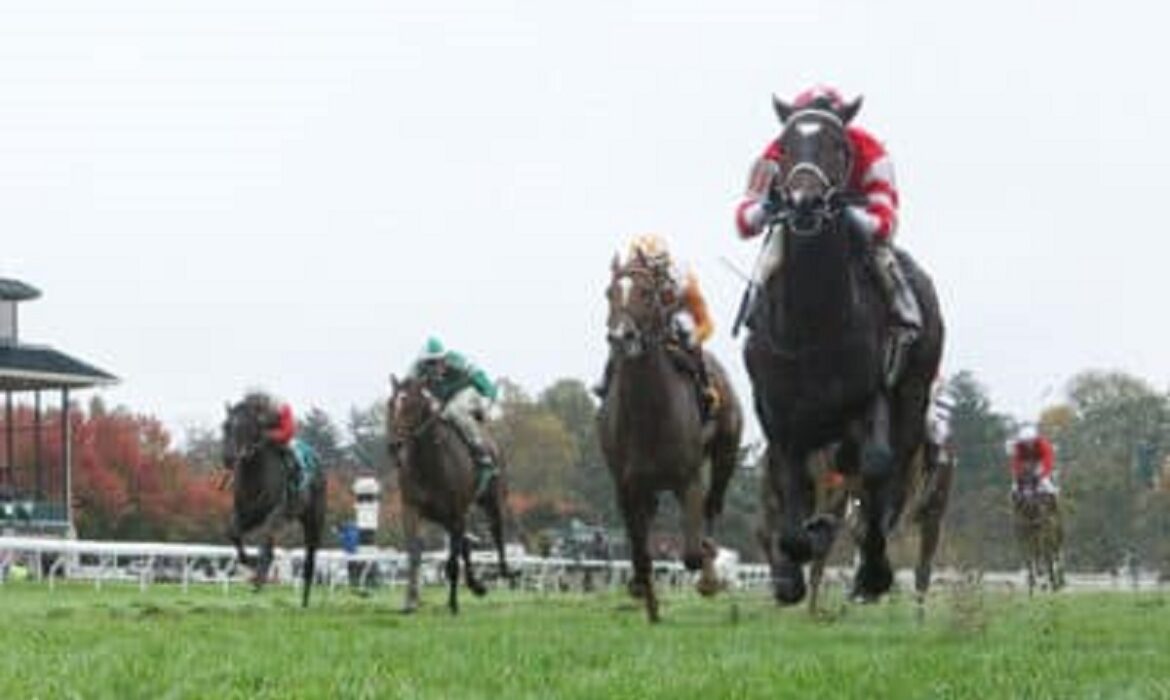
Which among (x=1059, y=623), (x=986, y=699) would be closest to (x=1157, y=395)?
(x=1059, y=623)

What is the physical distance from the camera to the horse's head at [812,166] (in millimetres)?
11633

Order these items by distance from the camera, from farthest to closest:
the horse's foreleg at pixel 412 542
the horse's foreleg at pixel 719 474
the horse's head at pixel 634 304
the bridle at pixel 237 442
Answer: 1. the bridle at pixel 237 442
2. the horse's foreleg at pixel 412 542
3. the horse's foreleg at pixel 719 474
4. the horse's head at pixel 634 304

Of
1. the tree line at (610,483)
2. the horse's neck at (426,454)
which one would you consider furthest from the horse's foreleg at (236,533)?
the tree line at (610,483)

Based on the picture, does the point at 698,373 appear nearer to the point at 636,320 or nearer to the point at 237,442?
the point at 636,320

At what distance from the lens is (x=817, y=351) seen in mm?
12203

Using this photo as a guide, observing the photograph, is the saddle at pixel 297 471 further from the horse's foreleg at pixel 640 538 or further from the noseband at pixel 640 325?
the noseband at pixel 640 325

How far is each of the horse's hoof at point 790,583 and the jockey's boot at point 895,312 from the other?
1.29 m

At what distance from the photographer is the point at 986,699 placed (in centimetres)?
802

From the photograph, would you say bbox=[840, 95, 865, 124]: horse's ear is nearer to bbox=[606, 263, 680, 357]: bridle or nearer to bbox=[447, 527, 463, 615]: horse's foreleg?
bbox=[606, 263, 680, 357]: bridle

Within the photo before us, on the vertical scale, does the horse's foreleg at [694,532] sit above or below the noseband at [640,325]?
below

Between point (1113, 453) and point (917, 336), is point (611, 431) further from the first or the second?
point (1113, 453)

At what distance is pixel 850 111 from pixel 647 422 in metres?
4.73

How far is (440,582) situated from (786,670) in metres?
37.1

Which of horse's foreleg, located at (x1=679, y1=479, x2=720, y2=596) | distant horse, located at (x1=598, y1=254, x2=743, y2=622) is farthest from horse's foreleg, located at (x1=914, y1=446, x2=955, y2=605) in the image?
distant horse, located at (x1=598, y1=254, x2=743, y2=622)
